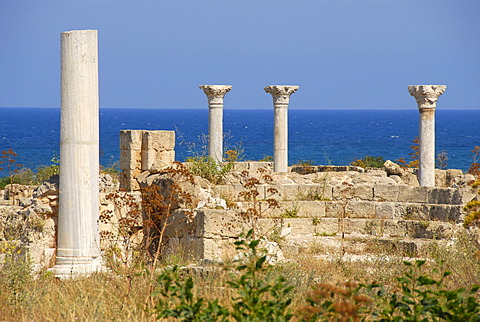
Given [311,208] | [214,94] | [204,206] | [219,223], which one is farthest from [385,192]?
[214,94]

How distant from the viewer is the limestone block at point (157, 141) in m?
14.4

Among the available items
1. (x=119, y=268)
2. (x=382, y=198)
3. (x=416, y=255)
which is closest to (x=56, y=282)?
(x=119, y=268)

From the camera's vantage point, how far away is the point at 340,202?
15.4m

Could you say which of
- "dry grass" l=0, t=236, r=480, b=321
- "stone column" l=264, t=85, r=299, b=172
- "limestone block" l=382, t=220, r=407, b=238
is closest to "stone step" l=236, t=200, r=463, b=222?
"limestone block" l=382, t=220, r=407, b=238

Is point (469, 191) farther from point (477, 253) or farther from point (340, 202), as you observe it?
point (477, 253)

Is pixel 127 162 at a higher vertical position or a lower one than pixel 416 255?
higher

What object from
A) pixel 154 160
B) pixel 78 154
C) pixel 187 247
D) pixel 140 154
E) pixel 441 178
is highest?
pixel 78 154

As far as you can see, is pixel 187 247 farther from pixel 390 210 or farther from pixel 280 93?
pixel 280 93

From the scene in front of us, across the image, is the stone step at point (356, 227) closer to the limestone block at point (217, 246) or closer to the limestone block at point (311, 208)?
the limestone block at point (311, 208)

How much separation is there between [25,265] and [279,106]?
13.6m

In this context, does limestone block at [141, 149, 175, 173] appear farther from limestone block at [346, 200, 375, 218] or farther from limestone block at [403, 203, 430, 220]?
limestone block at [403, 203, 430, 220]

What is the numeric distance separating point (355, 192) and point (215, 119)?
6.18 meters

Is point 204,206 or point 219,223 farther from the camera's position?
point 204,206

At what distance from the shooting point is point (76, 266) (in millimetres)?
9930
